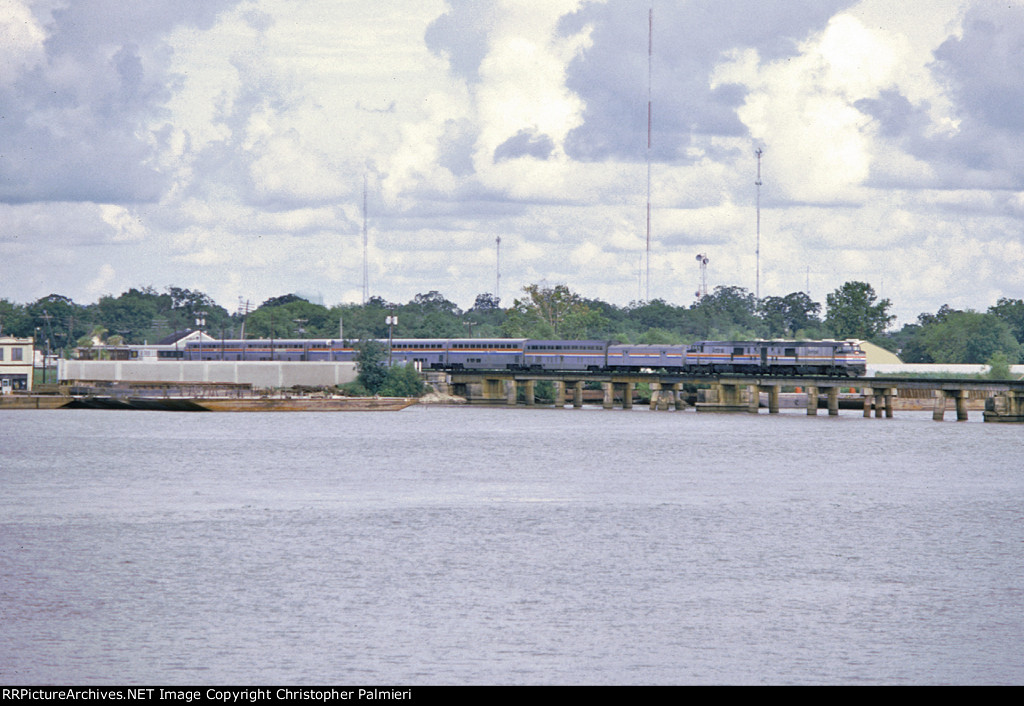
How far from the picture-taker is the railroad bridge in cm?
11800

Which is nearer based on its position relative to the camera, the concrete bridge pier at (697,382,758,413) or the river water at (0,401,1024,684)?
the river water at (0,401,1024,684)

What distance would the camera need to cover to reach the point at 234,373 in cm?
16050

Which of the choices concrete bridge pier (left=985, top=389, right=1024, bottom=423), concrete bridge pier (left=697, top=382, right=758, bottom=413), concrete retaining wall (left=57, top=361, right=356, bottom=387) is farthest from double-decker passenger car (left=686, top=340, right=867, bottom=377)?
concrete retaining wall (left=57, top=361, right=356, bottom=387)

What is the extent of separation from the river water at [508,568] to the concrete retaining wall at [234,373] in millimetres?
77158

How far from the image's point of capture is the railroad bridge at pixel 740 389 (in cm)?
11800

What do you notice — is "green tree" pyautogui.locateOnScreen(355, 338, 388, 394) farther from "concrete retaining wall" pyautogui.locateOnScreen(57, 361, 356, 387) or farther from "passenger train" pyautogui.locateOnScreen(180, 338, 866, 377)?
"passenger train" pyautogui.locateOnScreen(180, 338, 866, 377)

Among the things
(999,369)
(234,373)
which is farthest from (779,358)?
(999,369)

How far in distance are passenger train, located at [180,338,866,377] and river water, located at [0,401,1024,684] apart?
153 feet

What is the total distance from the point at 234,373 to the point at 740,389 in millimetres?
64037

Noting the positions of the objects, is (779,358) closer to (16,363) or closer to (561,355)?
(561,355)

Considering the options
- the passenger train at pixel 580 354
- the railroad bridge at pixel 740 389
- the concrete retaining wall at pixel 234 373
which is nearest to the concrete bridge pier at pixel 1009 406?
the railroad bridge at pixel 740 389

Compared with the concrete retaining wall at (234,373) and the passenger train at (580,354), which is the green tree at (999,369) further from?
the concrete retaining wall at (234,373)
